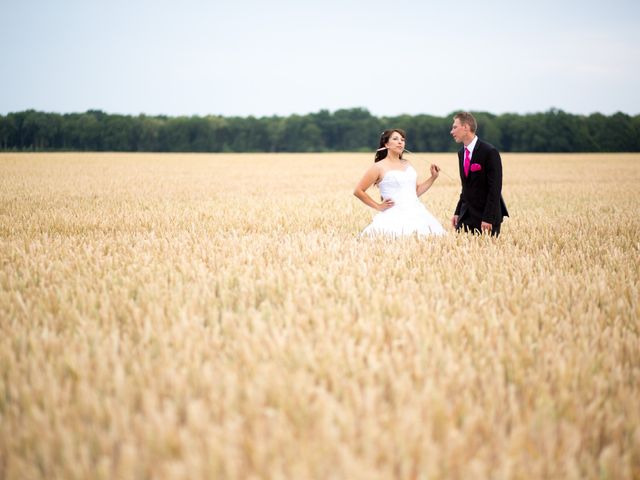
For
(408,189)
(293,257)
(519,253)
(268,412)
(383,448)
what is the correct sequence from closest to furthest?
(383,448) → (268,412) → (293,257) → (519,253) → (408,189)

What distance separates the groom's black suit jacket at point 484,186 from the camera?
5883 mm

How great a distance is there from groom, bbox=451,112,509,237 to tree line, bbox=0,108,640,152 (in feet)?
253

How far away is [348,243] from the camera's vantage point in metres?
5.36

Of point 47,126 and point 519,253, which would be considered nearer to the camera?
point 519,253

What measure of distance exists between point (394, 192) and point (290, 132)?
299 ft

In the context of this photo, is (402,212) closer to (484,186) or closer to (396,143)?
(396,143)

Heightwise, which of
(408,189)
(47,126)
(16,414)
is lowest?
(16,414)

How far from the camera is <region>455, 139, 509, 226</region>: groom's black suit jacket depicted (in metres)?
5.88

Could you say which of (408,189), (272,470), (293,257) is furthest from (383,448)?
(408,189)

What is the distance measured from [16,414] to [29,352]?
0.70m

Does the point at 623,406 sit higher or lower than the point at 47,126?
lower

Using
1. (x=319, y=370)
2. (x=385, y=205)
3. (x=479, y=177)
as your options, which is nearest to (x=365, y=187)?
(x=385, y=205)

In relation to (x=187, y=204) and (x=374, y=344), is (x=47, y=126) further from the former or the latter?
(x=374, y=344)

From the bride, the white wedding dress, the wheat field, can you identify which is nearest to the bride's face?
the bride
